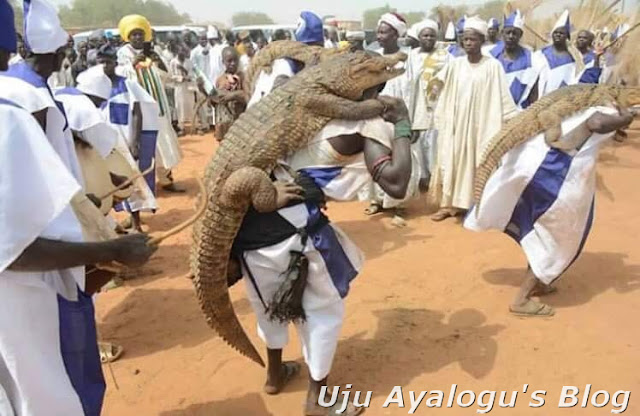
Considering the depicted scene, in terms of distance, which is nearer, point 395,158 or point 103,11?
point 395,158

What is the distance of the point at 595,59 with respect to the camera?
8273mm

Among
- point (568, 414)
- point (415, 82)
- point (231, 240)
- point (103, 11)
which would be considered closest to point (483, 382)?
point (568, 414)

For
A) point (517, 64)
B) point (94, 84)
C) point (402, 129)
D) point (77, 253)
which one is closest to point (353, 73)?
point (402, 129)

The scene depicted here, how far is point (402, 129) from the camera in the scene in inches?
110

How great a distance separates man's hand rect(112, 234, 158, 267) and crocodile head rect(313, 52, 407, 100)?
1.26 m

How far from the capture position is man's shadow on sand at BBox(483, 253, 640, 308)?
460cm

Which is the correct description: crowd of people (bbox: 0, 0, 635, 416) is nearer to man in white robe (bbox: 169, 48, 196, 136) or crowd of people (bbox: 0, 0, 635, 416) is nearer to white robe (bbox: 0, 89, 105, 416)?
white robe (bbox: 0, 89, 105, 416)

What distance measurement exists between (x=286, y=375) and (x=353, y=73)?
1819mm

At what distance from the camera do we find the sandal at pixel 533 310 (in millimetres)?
4266

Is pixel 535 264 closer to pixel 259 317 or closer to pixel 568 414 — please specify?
pixel 568 414

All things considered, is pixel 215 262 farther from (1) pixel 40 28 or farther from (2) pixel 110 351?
(2) pixel 110 351

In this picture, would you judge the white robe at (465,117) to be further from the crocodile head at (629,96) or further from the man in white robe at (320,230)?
the man in white robe at (320,230)

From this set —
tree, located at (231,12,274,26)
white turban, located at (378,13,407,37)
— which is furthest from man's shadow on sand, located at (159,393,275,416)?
tree, located at (231,12,274,26)

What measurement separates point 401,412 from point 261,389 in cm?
82
